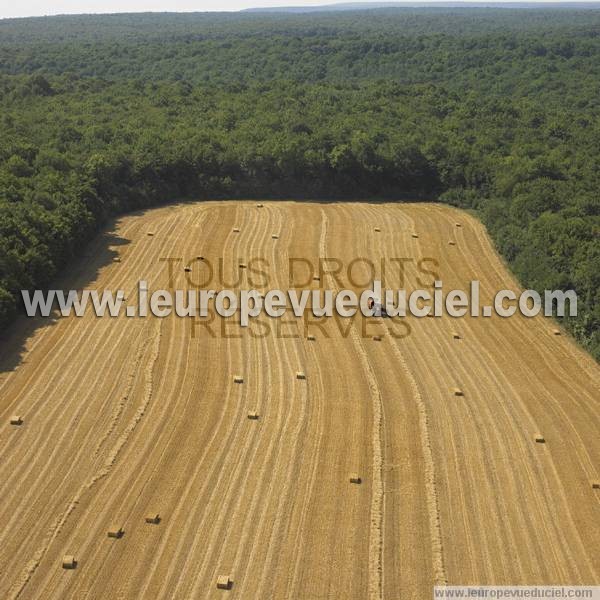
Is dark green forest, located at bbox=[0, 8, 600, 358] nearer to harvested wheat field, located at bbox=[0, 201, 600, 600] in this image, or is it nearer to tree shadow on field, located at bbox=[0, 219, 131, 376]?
tree shadow on field, located at bbox=[0, 219, 131, 376]

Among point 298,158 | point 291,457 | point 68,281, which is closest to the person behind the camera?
point 291,457

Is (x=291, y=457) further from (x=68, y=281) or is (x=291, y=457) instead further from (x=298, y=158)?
(x=298, y=158)

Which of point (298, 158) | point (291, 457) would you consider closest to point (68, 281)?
point (291, 457)

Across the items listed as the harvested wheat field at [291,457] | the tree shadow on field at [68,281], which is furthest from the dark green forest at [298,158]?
the harvested wheat field at [291,457]

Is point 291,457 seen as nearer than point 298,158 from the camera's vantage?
Yes

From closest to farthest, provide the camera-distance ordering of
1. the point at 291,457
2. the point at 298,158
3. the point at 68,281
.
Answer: the point at 291,457
the point at 68,281
the point at 298,158

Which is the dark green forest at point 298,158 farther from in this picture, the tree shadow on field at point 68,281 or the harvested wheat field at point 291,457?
the harvested wheat field at point 291,457
